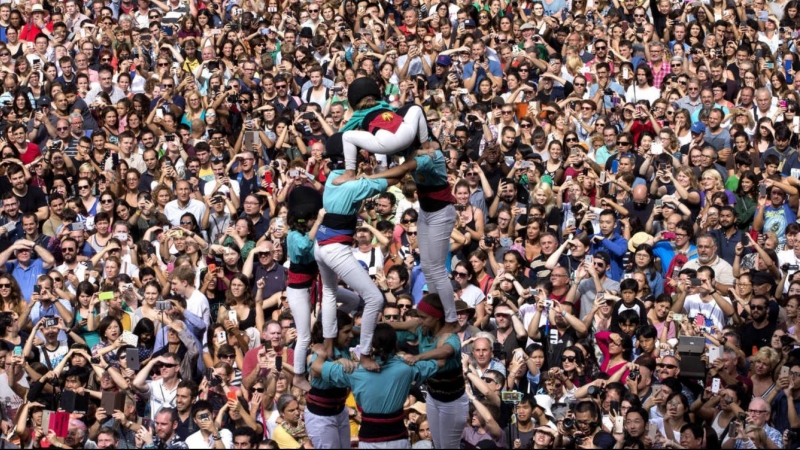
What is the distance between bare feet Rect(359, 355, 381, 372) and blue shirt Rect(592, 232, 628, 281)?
215 inches

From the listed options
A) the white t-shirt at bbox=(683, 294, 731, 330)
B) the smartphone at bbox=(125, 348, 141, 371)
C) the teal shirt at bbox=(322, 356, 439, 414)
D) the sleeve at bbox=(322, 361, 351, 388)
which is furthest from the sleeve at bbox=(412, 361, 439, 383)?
the white t-shirt at bbox=(683, 294, 731, 330)

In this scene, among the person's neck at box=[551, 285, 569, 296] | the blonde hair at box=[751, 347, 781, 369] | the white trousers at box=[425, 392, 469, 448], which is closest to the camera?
the white trousers at box=[425, 392, 469, 448]

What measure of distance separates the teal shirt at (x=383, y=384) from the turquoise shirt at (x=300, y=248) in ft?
3.67

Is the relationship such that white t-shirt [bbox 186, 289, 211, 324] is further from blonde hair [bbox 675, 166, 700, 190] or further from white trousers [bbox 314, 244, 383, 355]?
blonde hair [bbox 675, 166, 700, 190]

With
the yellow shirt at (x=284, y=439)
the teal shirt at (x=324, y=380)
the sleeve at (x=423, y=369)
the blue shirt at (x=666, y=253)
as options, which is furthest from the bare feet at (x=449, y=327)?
the blue shirt at (x=666, y=253)

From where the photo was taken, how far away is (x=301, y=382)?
45.3 feet

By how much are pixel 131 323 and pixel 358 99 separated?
5102 mm

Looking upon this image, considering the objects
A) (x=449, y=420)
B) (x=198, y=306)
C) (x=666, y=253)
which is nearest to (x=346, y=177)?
(x=449, y=420)

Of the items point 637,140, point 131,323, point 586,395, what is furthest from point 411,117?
point 637,140

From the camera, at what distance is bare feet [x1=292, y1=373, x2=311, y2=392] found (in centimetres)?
1368

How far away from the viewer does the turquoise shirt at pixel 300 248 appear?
1337 cm

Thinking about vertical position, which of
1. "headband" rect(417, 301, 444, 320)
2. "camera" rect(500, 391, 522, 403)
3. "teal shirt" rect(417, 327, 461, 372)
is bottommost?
"camera" rect(500, 391, 522, 403)

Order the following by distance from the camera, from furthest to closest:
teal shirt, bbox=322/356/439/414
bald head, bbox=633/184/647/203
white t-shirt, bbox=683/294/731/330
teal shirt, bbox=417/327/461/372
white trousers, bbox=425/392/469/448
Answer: bald head, bbox=633/184/647/203, white t-shirt, bbox=683/294/731/330, white trousers, bbox=425/392/469/448, teal shirt, bbox=417/327/461/372, teal shirt, bbox=322/356/439/414

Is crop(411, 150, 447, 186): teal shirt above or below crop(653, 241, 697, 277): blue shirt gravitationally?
above
